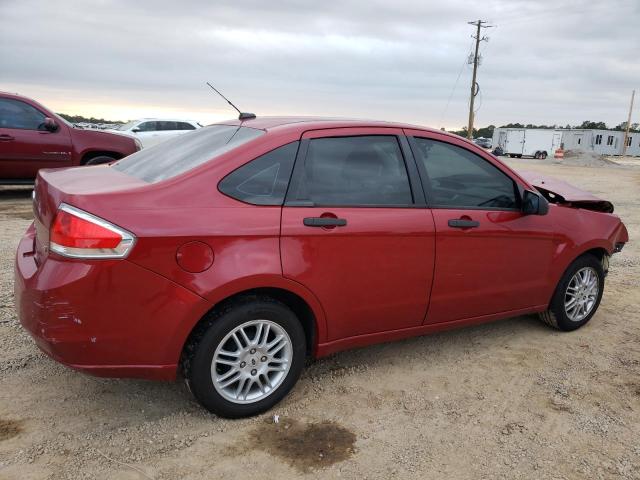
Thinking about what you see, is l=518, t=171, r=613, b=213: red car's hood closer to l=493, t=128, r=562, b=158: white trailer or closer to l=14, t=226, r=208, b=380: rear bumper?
l=14, t=226, r=208, b=380: rear bumper

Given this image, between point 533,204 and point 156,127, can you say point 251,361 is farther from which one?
point 156,127

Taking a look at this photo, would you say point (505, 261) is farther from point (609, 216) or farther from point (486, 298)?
point (609, 216)

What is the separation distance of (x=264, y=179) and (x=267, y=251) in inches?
15.8

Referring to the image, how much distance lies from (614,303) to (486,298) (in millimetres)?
2187

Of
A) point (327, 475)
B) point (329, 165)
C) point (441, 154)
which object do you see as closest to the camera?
point (327, 475)

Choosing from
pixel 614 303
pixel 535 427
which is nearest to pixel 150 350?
pixel 535 427

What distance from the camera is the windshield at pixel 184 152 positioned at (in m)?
2.99

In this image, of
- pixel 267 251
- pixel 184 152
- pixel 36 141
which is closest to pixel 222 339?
pixel 267 251

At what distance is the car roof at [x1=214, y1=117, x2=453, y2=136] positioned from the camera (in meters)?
3.19

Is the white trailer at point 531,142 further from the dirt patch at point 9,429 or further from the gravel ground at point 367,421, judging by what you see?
the dirt patch at point 9,429

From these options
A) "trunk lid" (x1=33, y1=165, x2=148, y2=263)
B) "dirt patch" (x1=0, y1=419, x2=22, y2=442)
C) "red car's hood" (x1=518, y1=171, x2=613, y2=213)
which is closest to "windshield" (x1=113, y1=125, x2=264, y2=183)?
"trunk lid" (x1=33, y1=165, x2=148, y2=263)

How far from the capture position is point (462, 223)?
353cm

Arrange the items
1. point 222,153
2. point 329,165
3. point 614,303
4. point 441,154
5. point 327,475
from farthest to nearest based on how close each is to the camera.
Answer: point 614,303 < point 441,154 < point 329,165 < point 222,153 < point 327,475

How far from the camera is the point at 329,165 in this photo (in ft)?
10.4
